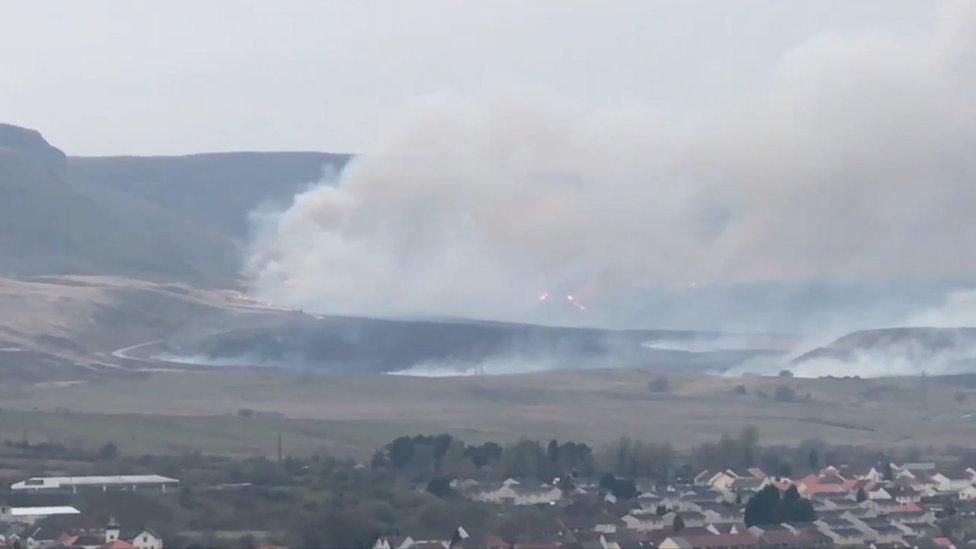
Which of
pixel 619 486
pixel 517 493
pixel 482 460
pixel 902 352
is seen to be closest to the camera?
pixel 517 493

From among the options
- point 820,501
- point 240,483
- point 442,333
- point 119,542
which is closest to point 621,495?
point 820,501

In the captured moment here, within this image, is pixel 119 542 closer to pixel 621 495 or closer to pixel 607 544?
pixel 607 544

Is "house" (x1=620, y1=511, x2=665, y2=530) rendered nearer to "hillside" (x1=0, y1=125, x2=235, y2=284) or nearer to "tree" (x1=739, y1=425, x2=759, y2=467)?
"tree" (x1=739, y1=425, x2=759, y2=467)

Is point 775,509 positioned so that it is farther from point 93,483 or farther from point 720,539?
point 93,483

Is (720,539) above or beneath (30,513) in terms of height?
beneath

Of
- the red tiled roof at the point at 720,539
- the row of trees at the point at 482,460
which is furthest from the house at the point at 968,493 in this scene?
the red tiled roof at the point at 720,539

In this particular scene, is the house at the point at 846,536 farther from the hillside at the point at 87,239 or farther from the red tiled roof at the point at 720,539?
the hillside at the point at 87,239

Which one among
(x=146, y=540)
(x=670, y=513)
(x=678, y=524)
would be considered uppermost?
(x=670, y=513)

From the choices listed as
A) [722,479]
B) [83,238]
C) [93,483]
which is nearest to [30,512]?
[93,483]
